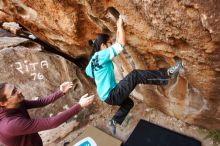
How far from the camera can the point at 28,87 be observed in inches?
266

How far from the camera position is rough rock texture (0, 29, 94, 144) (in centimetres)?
671

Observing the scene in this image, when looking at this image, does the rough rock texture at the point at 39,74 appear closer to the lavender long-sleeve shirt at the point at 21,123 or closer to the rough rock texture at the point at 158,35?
the rough rock texture at the point at 158,35

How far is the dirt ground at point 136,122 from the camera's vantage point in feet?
18.4

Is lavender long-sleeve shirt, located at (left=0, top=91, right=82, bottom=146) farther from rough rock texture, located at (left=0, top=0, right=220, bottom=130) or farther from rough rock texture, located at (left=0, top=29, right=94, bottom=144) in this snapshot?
rough rock texture, located at (left=0, top=29, right=94, bottom=144)

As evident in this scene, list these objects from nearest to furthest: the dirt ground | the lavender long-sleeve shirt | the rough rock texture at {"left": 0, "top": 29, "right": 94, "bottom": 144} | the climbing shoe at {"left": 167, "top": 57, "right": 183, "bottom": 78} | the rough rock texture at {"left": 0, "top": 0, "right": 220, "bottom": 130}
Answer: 1. the lavender long-sleeve shirt
2. the rough rock texture at {"left": 0, "top": 0, "right": 220, "bottom": 130}
3. the climbing shoe at {"left": 167, "top": 57, "right": 183, "bottom": 78}
4. the dirt ground
5. the rough rock texture at {"left": 0, "top": 29, "right": 94, "bottom": 144}

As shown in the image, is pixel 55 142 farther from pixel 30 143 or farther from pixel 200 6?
pixel 200 6

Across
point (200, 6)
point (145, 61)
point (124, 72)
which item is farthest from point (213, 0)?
point (124, 72)

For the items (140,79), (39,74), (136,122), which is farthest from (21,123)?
(39,74)

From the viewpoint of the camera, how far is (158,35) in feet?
13.2

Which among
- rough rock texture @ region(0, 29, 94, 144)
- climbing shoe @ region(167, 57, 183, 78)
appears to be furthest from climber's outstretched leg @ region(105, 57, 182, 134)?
rough rock texture @ region(0, 29, 94, 144)

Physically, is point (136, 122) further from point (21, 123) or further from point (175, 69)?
point (21, 123)

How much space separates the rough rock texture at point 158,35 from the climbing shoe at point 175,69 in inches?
3.7

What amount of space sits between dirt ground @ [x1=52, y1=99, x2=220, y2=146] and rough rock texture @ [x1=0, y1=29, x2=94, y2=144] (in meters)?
0.27

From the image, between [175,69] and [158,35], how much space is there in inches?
21.9
